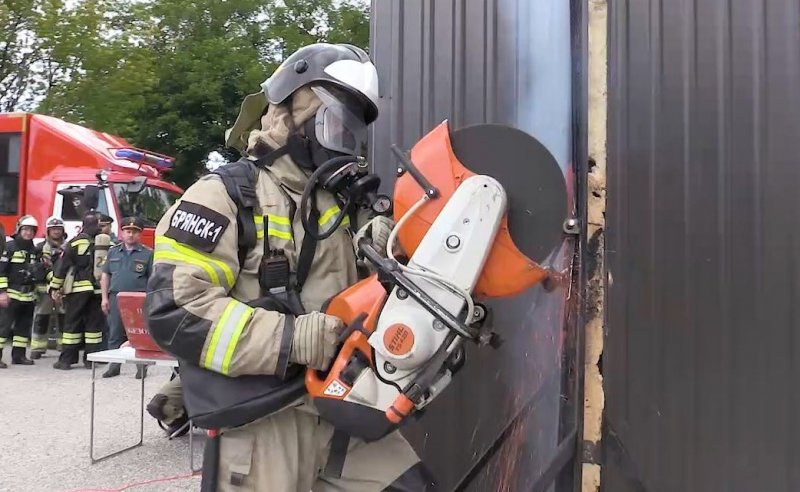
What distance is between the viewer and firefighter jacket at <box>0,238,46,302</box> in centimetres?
838

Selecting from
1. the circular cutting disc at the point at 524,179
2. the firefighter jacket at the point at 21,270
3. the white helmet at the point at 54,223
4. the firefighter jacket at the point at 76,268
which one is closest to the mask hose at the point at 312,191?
the circular cutting disc at the point at 524,179

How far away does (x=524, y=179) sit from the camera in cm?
184

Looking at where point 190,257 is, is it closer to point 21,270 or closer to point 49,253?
point 21,270

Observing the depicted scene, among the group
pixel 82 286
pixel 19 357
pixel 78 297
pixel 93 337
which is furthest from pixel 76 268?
pixel 19 357

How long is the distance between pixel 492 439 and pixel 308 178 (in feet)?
4.44

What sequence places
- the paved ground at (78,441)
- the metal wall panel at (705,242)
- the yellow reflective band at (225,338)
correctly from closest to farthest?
the yellow reflective band at (225,338) < the metal wall panel at (705,242) < the paved ground at (78,441)

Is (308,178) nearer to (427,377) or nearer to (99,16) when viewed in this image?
(427,377)

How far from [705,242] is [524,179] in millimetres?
1088

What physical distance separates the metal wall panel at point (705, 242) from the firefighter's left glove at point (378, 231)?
38.9 inches

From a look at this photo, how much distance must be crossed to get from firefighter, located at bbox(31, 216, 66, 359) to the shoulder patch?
7722mm

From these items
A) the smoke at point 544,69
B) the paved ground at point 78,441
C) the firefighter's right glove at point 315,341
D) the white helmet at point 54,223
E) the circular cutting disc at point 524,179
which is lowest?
the paved ground at point 78,441

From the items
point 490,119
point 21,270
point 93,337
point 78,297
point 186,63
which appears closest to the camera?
point 490,119

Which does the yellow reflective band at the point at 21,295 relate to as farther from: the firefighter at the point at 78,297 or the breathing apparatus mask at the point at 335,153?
the breathing apparatus mask at the point at 335,153

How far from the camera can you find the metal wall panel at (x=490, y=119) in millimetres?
2275
